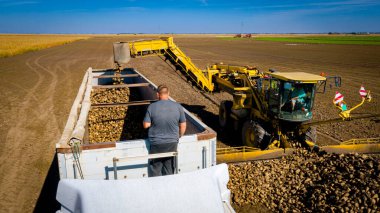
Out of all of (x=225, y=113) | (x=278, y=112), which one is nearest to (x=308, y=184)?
(x=278, y=112)

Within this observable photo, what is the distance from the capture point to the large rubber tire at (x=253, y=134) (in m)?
7.43

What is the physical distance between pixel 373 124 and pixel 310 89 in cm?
481

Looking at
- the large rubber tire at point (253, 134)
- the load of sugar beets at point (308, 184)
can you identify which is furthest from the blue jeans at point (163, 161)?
the large rubber tire at point (253, 134)

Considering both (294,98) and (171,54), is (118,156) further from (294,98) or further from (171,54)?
(171,54)

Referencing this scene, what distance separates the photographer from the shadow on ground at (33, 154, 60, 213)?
547 cm

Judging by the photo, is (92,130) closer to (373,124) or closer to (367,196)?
(367,196)

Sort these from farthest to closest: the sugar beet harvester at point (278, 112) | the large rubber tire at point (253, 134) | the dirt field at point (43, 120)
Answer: the large rubber tire at point (253, 134) < the sugar beet harvester at point (278, 112) < the dirt field at point (43, 120)

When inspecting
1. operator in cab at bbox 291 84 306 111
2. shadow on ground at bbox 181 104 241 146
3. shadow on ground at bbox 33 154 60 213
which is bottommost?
shadow on ground at bbox 33 154 60 213

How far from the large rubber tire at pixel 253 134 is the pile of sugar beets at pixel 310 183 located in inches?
31.8

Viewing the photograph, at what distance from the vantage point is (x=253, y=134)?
25.3 feet

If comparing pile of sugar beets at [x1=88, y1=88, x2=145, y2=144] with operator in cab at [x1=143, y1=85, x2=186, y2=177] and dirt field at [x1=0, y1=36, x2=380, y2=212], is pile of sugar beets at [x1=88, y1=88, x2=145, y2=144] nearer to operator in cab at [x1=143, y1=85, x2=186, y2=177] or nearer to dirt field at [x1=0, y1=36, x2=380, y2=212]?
dirt field at [x1=0, y1=36, x2=380, y2=212]

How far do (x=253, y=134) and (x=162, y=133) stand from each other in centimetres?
406

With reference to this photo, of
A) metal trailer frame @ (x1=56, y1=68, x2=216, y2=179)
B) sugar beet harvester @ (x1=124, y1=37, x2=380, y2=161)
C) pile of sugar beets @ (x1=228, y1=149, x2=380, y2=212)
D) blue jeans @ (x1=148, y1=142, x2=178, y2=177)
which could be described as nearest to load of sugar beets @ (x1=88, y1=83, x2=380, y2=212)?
→ pile of sugar beets @ (x1=228, y1=149, x2=380, y2=212)

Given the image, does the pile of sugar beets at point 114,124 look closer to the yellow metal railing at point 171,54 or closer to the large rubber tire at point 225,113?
the yellow metal railing at point 171,54
